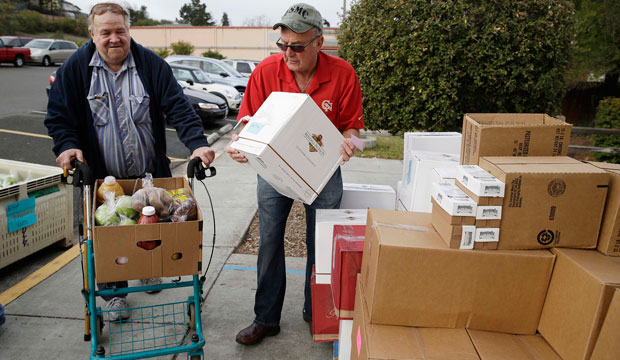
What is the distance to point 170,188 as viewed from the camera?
8.70ft

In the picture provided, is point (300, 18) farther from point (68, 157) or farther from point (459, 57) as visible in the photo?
point (459, 57)

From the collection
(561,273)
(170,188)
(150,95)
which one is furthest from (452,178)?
(150,95)

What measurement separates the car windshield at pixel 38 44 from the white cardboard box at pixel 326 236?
27362 mm

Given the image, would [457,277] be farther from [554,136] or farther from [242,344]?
[242,344]

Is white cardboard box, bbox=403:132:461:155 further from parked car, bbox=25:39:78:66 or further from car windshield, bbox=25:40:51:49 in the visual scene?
car windshield, bbox=25:40:51:49

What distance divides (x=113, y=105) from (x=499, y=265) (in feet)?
7.39

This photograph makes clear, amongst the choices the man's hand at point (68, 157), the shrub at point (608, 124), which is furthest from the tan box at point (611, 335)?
the shrub at point (608, 124)

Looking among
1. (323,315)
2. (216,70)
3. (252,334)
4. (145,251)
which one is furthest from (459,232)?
(216,70)

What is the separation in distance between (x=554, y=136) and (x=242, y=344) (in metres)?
2.13

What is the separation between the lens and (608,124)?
28.2 ft

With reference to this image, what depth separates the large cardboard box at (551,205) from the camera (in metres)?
1.67

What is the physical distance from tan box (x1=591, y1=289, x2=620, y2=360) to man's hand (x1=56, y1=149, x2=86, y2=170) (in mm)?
2541

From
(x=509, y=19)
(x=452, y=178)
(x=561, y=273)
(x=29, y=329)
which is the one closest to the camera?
(x=561, y=273)

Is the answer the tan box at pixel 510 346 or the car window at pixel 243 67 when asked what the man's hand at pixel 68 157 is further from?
the car window at pixel 243 67
